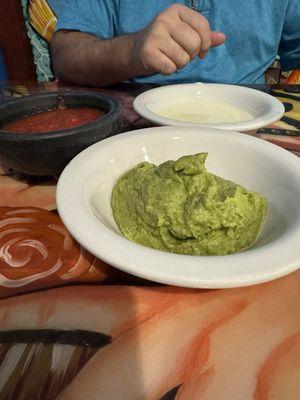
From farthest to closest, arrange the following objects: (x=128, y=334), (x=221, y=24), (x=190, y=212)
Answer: (x=221, y=24) → (x=190, y=212) → (x=128, y=334)

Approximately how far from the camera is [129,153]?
1.07 metres

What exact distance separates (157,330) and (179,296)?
10cm

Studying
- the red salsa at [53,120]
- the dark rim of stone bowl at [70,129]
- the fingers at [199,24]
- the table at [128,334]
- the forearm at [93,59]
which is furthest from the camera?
the forearm at [93,59]

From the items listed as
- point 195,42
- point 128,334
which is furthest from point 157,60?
point 128,334

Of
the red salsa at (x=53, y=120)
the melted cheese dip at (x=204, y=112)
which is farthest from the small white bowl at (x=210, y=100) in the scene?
the red salsa at (x=53, y=120)

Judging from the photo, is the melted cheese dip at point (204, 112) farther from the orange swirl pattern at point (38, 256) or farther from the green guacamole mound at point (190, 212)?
the orange swirl pattern at point (38, 256)

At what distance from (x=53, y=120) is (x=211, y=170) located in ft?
1.76

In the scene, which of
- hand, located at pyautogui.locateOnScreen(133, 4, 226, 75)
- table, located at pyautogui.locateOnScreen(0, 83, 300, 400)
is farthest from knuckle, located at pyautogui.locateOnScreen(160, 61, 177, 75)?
table, located at pyautogui.locateOnScreen(0, 83, 300, 400)

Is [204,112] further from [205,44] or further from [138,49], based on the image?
[138,49]

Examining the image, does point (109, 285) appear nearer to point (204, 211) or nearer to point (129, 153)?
point (204, 211)

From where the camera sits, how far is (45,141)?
100 centimetres

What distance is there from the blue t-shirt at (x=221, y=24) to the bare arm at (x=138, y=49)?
178 millimetres

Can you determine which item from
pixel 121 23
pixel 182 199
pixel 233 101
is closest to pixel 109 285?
pixel 182 199

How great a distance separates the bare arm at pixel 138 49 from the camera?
5.12 feet
